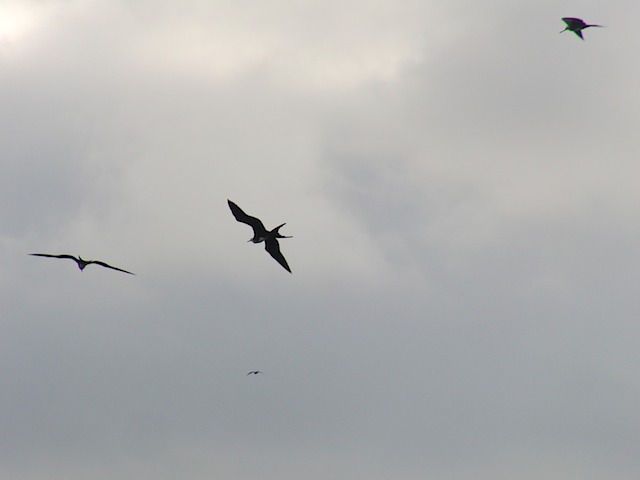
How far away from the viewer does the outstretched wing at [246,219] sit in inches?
2953

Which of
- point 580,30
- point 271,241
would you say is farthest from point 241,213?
point 580,30

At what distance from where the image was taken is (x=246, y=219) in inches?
2992

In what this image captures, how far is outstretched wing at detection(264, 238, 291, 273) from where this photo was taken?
77250 millimetres

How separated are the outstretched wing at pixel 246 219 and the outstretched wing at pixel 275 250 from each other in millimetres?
1874

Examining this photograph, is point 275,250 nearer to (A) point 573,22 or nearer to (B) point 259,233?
(B) point 259,233

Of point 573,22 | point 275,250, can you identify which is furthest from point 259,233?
point 573,22

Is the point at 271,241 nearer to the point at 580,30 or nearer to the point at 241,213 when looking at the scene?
the point at 241,213

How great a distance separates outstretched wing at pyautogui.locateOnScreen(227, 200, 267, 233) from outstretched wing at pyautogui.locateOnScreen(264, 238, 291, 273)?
187cm

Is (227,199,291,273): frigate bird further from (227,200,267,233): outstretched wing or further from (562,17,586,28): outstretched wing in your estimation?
(562,17,586,28): outstretched wing

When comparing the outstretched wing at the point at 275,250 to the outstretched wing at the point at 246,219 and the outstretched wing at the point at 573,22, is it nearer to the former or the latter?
the outstretched wing at the point at 246,219

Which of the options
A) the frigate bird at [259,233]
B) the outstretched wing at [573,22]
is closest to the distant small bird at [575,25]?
the outstretched wing at [573,22]

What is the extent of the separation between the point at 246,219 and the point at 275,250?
4.25 metres

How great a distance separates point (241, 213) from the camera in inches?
2972

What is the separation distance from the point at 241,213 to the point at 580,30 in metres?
32.7
